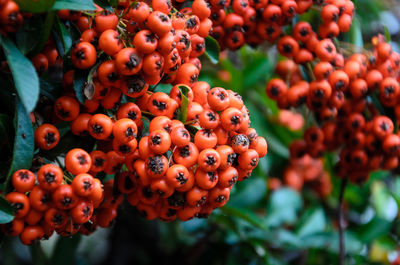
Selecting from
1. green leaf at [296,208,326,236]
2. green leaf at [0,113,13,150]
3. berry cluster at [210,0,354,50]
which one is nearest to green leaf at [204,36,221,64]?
berry cluster at [210,0,354,50]

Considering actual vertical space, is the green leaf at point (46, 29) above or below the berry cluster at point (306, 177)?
above

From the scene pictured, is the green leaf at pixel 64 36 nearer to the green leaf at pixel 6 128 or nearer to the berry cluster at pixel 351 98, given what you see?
the green leaf at pixel 6 128

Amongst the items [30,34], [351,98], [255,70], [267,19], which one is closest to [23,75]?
[30,34]

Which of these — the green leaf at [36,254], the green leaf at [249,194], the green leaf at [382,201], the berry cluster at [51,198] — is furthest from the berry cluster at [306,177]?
the berry cluster at [51,198]

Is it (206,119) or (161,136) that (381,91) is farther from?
(161,136)

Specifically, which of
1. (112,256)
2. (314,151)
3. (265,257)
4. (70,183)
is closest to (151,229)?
(112,256)
